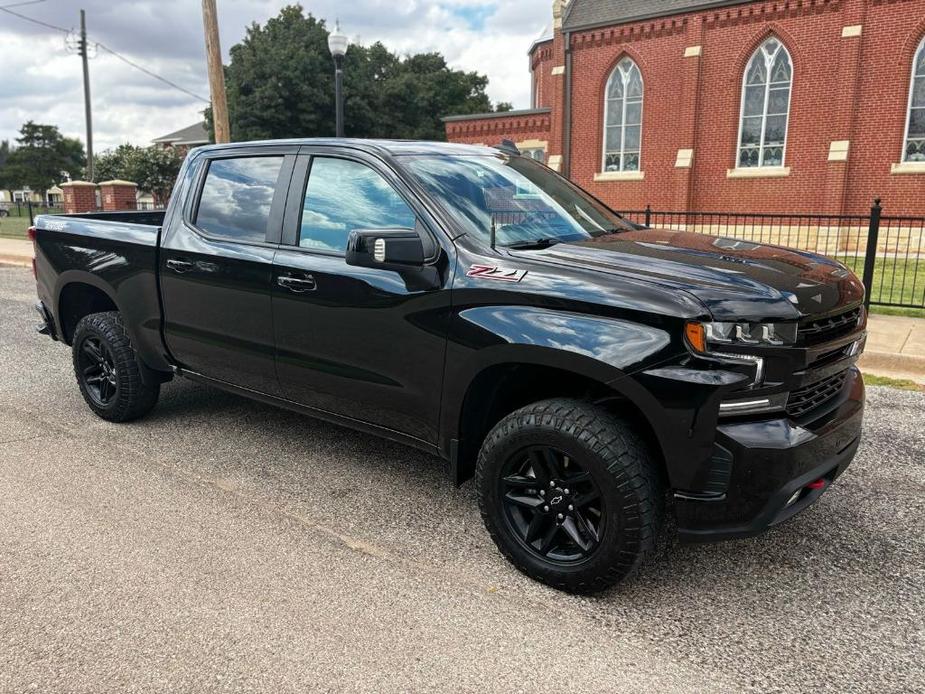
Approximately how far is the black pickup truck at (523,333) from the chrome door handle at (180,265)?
0.01 metres

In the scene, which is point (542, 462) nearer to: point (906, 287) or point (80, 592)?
point (80, 592)

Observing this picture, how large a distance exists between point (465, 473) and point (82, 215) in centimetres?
393

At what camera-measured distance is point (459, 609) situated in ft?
9.36

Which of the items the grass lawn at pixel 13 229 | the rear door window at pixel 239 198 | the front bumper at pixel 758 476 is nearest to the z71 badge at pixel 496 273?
the front bumper at pixel 758 476

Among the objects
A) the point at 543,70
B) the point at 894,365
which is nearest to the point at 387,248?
the point at 894,365

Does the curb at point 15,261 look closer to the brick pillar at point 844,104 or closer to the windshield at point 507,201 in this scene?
the windshield at point 507,201

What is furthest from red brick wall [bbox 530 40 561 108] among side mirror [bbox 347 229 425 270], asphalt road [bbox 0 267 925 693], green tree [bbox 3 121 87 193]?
green tree [bbox 3 121 87 193]

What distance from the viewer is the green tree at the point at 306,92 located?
38.2m

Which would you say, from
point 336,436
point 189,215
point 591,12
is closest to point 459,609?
point 336,436

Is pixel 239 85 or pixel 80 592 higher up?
pixel 239 85

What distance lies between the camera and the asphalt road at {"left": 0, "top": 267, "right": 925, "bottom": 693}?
2.48 m

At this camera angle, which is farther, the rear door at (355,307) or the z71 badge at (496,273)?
the rear door at (355,307)

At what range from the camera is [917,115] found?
18750 millimetres

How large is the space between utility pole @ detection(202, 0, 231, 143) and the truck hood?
1169cm
